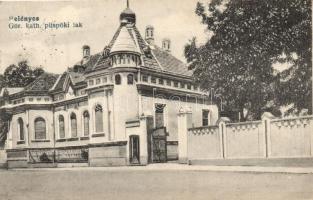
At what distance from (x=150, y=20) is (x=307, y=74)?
8.79ft

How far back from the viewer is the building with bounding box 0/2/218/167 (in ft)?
40.1

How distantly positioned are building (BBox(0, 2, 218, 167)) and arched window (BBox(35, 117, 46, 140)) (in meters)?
0.12

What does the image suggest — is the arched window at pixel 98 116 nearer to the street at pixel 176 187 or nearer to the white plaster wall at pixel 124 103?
the white plaster wall at pixel 124 103

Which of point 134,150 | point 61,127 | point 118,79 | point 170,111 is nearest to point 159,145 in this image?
point 134,150

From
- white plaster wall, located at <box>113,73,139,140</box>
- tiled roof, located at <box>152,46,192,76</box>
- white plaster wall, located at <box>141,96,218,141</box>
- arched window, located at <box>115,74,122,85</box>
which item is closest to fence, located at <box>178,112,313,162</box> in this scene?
white plaster wall, located at <box>141,96,218,141</box>

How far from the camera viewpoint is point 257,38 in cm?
905

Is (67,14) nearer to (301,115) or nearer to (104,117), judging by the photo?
(301,115)

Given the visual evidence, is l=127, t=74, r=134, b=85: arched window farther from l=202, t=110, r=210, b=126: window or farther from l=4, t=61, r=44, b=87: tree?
l=4, t=61, r=44, b=87: tree

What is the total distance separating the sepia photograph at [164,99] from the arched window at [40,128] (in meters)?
0.04

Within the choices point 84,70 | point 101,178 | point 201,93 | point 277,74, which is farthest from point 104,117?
point 277,74

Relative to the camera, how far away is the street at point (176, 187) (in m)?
6.92

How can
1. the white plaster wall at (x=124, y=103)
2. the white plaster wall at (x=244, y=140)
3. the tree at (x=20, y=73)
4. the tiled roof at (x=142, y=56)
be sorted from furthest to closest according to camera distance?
the white plaster wall at (x=124, y=103)
the tiled roof at (x=142, y=56)
the white plaster wall at (x=244, y=140)
the tree at (x=20, y=73)

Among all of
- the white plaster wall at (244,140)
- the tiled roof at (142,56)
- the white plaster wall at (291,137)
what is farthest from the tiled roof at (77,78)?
the white plaster wall at (291,137)

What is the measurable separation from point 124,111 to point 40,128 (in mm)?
2873
